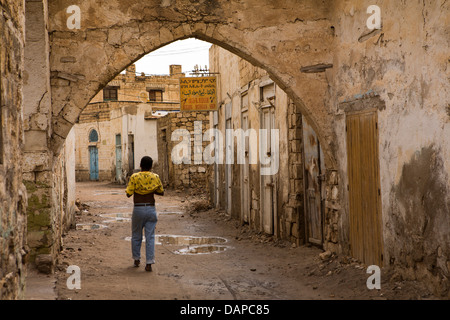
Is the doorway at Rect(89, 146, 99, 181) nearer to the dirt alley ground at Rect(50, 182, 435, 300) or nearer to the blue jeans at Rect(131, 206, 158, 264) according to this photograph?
the dirt alley ground at Rect(50, 182, 435, 300)

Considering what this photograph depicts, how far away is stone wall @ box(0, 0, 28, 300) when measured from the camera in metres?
3.18

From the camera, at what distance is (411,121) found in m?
4.95

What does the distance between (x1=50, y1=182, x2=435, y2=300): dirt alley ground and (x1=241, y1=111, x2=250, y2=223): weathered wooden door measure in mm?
623

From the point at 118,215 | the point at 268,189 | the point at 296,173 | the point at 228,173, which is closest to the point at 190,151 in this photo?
the point at 118,215

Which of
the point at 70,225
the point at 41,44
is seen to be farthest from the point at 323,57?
the point at 70,225

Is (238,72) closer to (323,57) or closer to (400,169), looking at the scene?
(323,57)

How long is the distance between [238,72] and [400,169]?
6602 millimetres

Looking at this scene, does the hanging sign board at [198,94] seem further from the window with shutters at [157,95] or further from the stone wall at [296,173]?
the window with shutters at [157,95]

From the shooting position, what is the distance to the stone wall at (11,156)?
318 centimetres

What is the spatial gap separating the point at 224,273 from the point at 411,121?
301cm

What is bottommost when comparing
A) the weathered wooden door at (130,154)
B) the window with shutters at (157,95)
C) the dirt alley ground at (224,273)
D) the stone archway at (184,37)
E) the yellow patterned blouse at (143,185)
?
the dirt alley ground at (224,273)

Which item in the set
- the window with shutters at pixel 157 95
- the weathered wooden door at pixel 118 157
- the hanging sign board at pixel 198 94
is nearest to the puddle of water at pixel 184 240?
the hanging sign board at pixel 198 94

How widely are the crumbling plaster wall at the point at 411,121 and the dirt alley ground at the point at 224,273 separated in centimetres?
40

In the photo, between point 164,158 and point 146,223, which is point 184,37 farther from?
point 164,158
